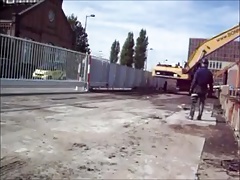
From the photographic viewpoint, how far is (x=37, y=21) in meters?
41.5

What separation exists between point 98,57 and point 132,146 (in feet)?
51.8

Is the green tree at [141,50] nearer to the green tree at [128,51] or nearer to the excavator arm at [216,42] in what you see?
the green tree at [128,51]

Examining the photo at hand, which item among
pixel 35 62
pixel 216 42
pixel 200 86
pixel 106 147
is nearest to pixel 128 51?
pixel 216 42

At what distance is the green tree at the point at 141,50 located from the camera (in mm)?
71938

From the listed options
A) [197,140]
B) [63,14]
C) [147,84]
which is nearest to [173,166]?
[197,140]

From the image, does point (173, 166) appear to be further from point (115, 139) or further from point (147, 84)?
point (147, 84)

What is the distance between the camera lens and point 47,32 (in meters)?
43.5

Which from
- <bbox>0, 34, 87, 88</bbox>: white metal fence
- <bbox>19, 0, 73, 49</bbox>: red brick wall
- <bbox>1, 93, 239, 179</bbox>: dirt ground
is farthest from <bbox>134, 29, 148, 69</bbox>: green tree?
<bbox>1, 93, 239, 179</bbox>: dirt ground

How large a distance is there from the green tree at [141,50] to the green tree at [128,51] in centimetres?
180

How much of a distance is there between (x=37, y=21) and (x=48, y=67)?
27186 mm

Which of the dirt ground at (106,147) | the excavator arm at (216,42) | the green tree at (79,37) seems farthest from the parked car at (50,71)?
the green tree at (79,37)

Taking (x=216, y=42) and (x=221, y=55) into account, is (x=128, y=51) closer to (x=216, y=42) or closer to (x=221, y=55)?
(x=221, y=55)

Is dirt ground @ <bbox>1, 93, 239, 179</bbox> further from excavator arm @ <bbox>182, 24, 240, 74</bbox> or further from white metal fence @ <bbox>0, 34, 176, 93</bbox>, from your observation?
excavator arm @ <bbox>182, 24, 240, 74</bbox>

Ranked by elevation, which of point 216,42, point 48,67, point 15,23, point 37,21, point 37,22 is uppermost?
point 37,21
